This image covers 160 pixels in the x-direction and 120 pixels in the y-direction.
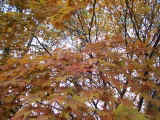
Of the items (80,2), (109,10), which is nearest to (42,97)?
(80,2)

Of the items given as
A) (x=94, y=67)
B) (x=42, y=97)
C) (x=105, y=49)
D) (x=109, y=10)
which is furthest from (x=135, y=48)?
(x=109, y=10)

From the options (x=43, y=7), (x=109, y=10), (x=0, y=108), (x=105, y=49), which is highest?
(x=109, y=10)

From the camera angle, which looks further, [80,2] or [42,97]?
[80,2]

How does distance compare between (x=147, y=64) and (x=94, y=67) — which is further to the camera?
(x=147, y=64)

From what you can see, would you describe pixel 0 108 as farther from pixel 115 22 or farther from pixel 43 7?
pixel 115 22

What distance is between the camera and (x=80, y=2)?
2.25 meters

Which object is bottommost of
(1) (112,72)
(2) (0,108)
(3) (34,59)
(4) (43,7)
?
(2) (0,108)

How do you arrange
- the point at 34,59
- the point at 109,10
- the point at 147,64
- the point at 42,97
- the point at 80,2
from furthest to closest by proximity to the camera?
the point at 109,10 < the point at 80,2 < the point at 147,64 < the point at 34,59 < the point at 42,97

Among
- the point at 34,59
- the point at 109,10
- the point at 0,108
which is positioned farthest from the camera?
the point at 109,10

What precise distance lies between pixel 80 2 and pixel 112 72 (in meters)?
1.13

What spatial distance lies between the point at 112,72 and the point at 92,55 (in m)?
0.28

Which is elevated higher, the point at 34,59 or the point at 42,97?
the point at 34,59

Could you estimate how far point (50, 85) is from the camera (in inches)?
62.9

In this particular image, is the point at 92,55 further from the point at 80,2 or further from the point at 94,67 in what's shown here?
the point at 80,2
